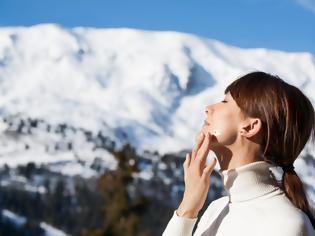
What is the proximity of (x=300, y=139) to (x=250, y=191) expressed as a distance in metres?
0.32

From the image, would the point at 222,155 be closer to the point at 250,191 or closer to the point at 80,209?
the point at 250,191

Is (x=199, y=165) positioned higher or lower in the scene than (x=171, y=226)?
higher

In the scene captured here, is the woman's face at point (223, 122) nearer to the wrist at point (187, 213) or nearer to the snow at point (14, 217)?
the wrist at point (187, 213)

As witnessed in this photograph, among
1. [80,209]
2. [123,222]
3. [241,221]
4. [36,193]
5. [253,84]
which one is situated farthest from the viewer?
[36,193]

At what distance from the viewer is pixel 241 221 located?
3021mm

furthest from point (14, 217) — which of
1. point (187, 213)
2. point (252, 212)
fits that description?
point (252, 212)

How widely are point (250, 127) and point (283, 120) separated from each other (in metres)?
→ 0.14

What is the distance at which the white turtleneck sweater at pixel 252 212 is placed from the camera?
289cm

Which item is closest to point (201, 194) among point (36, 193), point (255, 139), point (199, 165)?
A: point (199, 165)

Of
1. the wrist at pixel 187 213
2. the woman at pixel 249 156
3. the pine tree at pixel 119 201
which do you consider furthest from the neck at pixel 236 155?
the pine tree at pixel 119 201

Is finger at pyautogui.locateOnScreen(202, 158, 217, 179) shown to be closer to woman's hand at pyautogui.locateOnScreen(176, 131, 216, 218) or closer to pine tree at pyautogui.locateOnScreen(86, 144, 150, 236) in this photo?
woman's hand at pyautogui.locateOnScreen(176, 131, 216, 218)

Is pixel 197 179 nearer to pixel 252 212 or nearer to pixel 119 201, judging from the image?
pixel 252 212

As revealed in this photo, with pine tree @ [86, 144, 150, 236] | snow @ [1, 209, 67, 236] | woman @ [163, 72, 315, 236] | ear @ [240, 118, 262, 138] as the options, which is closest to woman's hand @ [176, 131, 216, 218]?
woman @ [163, 72, 315, 236]

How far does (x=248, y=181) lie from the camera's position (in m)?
3.08
